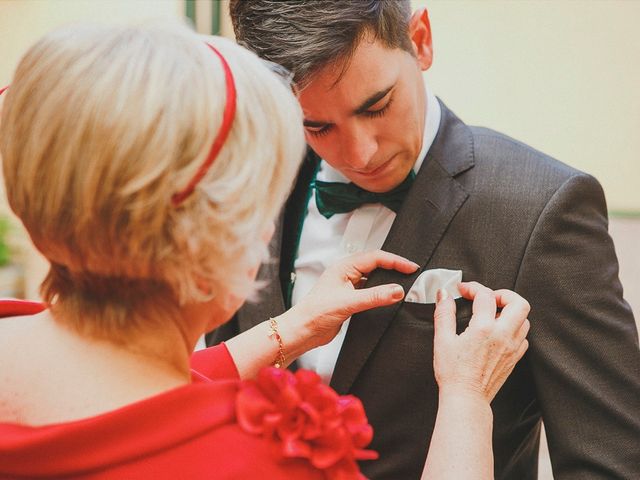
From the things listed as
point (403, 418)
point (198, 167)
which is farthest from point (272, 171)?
point (403, 418)

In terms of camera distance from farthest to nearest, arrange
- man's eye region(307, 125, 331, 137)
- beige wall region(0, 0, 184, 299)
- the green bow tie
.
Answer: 1. beige wall region(0, 0, 184, 299)
2. the green bow tie
3. man's eye region(307, 125, 331, 137)

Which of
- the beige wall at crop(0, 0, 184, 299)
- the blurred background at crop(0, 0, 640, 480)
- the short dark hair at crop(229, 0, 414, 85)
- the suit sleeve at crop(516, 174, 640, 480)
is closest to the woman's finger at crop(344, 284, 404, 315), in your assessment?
the suit sleeve at crop(516, 174, 640, 480)

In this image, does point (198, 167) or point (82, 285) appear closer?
point (198, 167)

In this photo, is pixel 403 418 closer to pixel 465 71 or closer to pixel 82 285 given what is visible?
pixel 82 285

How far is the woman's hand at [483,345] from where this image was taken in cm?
118

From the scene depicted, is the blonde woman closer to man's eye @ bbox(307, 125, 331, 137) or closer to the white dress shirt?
man's eye @ bbox(307, 125, 331, 137)

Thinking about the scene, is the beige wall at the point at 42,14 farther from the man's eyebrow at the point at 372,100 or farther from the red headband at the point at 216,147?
the red headband at the point at 216,147

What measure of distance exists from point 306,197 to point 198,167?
3.10 ft

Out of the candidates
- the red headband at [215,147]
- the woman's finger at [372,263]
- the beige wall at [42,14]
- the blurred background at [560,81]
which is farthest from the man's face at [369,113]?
the beige wall at [42,14]

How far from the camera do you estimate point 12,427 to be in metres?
0.82

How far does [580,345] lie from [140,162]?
887mm

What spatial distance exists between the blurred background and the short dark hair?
3.46 ft

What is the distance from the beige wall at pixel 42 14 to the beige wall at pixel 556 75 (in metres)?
1.35

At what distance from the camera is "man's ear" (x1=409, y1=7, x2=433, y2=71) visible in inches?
55.5
